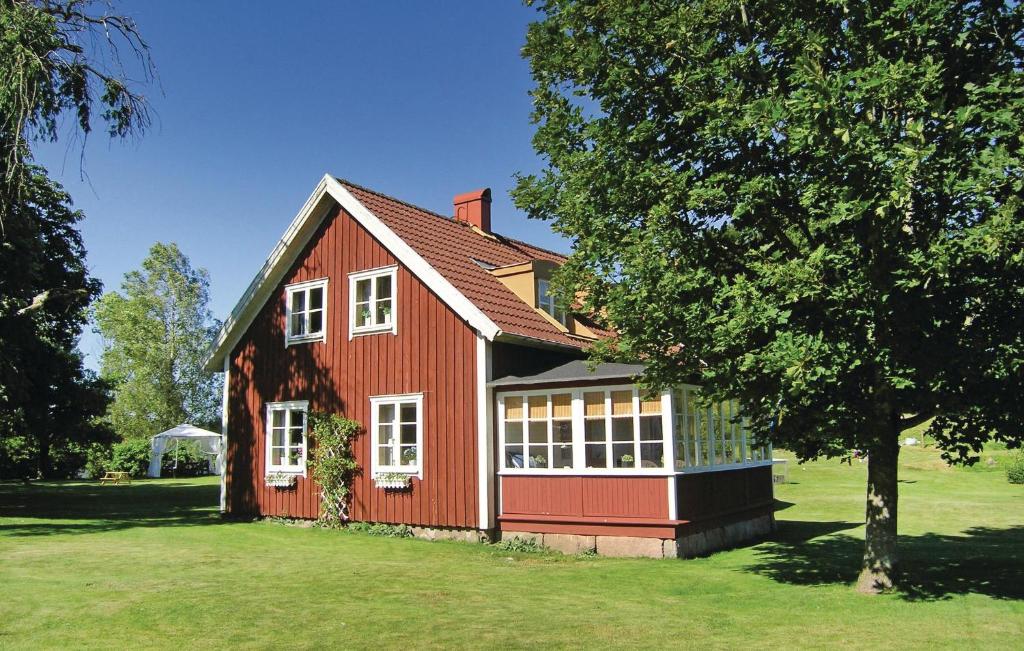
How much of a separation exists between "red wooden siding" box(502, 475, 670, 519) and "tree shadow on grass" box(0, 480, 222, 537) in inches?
349

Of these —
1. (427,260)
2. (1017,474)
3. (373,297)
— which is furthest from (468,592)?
(1017,474)

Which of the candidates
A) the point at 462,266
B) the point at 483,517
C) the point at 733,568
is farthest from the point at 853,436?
the point at 462,266

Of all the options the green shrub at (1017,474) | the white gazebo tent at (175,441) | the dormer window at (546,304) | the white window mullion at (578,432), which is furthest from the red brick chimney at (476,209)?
the white gazebo tent at (175,441)

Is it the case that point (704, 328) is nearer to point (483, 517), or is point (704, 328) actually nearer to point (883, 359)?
point (883, 359)

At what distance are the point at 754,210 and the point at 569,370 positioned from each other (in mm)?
6855

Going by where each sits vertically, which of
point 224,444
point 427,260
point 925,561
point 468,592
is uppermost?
point 427,260

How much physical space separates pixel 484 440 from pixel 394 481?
8.36 feet

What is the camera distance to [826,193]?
9.31 m

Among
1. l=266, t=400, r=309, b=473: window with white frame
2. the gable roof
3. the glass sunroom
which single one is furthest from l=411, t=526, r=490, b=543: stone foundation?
the gable roof

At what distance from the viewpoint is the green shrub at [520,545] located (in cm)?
1530

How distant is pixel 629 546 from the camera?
14.6 m

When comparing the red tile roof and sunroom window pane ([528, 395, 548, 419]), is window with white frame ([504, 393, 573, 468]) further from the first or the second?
the red tile roof

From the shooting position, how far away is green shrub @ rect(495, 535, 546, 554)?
1530 cm

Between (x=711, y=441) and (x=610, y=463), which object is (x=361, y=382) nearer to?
(x=610, y=463)
